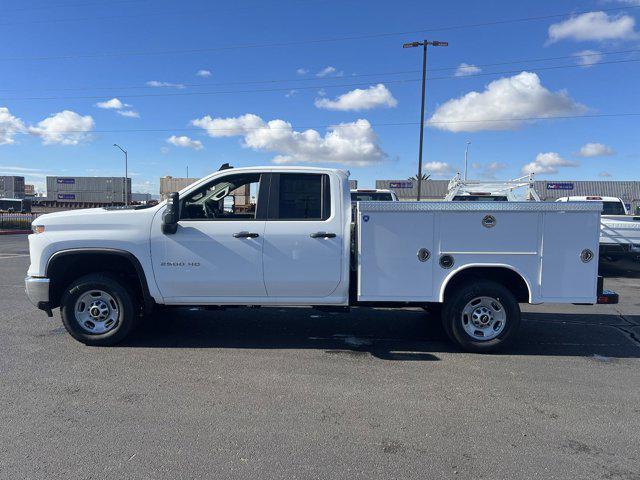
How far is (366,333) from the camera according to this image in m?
6.21

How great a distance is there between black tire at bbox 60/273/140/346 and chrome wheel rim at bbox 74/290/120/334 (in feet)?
0.11

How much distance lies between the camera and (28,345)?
5500 millimetres

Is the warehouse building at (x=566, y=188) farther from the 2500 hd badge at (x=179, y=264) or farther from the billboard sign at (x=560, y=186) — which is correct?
the 2500 hd badge at (x=179, y=264)

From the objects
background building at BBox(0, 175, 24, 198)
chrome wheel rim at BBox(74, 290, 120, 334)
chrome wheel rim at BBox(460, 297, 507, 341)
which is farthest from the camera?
background building at BBox(0, 175, 24, 198)

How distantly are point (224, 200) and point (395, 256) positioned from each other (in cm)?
207

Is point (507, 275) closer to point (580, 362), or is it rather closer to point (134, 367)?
point (580, 362)

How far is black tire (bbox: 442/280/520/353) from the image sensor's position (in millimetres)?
5191

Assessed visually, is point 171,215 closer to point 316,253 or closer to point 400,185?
point 316,253

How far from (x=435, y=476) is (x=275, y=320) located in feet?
13.3

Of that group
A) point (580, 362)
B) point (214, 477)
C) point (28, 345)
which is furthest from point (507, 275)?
point (28, 345)

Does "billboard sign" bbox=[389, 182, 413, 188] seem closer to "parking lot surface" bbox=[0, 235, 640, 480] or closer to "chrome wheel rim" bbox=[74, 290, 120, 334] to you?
"parking lot surface" bbox=[0, 235, 640, 480]

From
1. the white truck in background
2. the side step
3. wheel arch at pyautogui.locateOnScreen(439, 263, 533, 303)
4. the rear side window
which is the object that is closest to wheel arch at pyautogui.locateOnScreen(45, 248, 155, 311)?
the rear side window

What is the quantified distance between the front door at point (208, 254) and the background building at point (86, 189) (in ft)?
278

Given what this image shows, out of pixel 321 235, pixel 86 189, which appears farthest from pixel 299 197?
pixel 86 189
